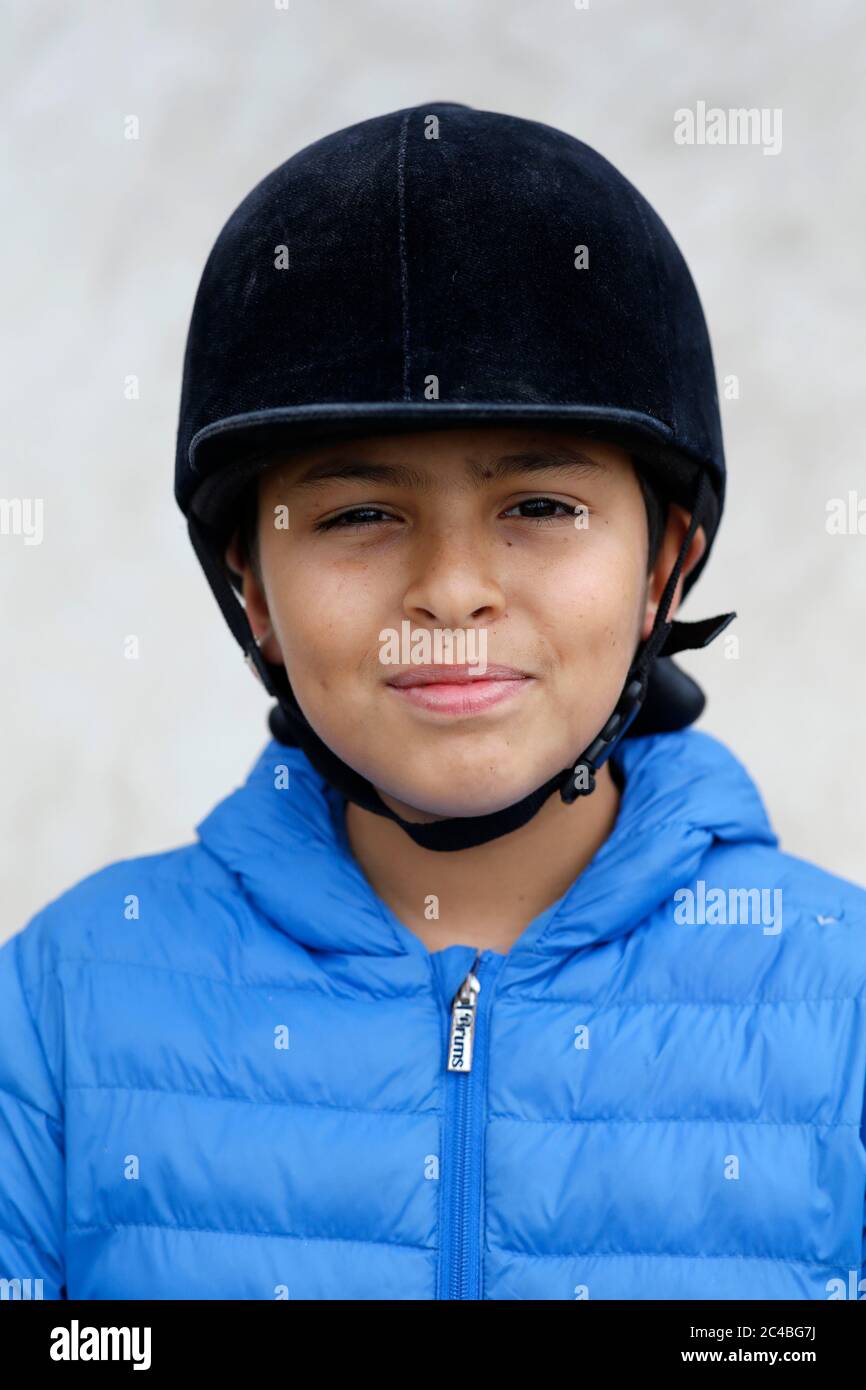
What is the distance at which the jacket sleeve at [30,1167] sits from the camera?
1754mm

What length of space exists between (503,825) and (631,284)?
1.74ft

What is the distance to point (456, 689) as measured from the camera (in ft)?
5.36

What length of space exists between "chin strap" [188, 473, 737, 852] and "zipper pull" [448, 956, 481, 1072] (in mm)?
136

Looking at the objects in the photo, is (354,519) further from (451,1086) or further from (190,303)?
(190,303)

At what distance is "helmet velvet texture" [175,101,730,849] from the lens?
5.28ft

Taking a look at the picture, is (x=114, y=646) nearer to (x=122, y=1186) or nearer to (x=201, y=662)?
(x=201, y=662)

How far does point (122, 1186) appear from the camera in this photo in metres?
1.73

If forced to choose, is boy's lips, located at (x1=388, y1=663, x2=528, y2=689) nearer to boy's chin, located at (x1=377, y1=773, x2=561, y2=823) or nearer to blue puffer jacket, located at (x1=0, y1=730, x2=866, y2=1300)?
boy's chin, located at (x1=377, y1=773, x2=561, y2=823)

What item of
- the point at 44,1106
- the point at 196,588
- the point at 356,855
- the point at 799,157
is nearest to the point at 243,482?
the point at 356,855

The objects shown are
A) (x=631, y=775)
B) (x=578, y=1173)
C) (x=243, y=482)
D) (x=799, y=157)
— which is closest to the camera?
(x=578, y=1173)

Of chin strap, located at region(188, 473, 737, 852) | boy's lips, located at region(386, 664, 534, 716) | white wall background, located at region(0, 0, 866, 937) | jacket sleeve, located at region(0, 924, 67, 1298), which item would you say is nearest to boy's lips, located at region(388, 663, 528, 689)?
boy's lips, located at region(386, 664, 534, 716)

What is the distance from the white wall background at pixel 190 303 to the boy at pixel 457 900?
1.03 metres

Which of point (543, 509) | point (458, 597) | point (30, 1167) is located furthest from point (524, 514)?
point (30, 1167)

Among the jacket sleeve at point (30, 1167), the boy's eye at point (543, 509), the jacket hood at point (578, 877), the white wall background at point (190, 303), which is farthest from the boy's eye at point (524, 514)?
the white wall background at point (190, 303)
